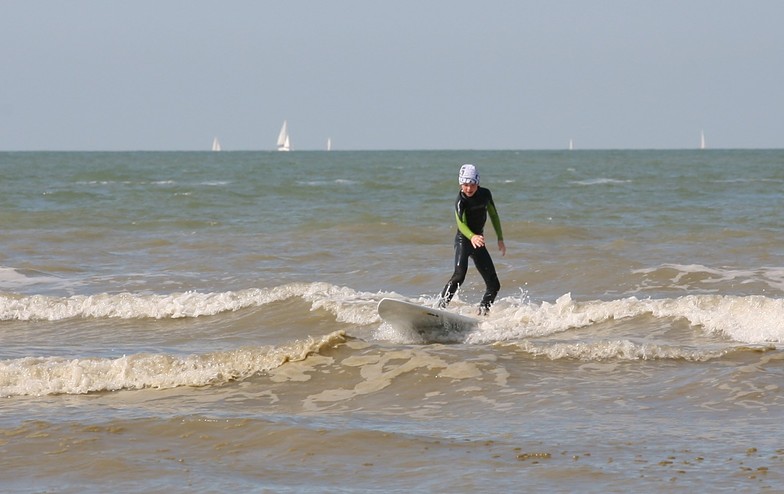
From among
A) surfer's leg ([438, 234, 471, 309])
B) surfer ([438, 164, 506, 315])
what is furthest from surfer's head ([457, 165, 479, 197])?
surfer's leg ([438, 234, 471, 309])

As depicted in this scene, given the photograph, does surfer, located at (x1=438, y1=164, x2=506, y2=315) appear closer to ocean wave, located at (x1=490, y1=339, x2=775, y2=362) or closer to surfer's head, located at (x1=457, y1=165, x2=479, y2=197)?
surfer's head, located at (x1=457, y1=165, x2=479, y2=197)

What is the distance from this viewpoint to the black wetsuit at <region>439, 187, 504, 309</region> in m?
11.4

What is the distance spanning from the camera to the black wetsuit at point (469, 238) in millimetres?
11391

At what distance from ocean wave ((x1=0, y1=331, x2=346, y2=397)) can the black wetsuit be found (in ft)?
6.35

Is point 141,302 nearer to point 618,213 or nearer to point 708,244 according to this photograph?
point 708,244

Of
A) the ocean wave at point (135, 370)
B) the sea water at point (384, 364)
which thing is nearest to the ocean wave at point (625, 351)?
the sea water at point (384, 364)

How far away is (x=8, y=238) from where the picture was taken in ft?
77.7

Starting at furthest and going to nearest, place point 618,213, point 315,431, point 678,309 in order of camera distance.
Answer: point 618,213, point 678,309, point 315,431

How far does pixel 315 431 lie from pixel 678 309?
614 centimetres

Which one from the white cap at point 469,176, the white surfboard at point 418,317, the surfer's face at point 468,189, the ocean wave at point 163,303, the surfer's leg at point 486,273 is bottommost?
the ocean wave at point 163,303

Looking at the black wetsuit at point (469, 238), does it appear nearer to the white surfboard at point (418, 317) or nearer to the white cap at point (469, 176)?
the white cap at point (469, 176)

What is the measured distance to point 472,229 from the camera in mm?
11641

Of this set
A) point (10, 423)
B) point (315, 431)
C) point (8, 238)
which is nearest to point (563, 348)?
point (315, 431)

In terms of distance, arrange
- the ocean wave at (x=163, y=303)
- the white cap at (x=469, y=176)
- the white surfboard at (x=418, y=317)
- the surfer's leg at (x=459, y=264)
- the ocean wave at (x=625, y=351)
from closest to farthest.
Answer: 1. the ocean wave at (x=625, y=351)
2. the white cap at (x=469, y=176)
3. the white surfboard at (x=418, y=317)
4. the surfer's leg at (x=459, y=264)
5. the ocean wave at (x=163, y=303)
